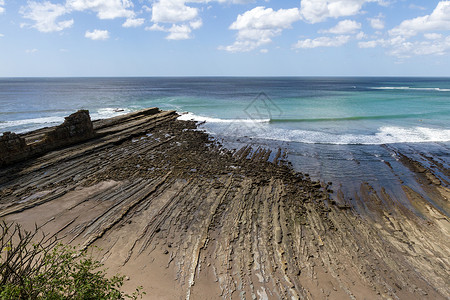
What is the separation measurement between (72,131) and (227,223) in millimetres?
18854

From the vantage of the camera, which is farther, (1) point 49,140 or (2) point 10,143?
(1) point 49,140

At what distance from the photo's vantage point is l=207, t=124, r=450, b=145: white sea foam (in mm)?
26203

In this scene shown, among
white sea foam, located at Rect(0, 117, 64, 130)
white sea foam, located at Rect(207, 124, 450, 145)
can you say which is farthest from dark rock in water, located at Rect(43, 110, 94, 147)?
white sea foam, located at Rect(207, 124, 450, 145)

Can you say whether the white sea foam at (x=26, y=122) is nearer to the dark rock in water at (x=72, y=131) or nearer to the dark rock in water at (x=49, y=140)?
the dark rock in water at (x=72, y=131)

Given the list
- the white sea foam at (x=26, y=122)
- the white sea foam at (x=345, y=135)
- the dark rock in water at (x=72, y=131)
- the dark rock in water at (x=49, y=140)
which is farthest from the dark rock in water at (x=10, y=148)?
the white sea foam at (x=345, y=135)

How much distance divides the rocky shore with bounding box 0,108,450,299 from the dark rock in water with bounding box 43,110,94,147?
1.96 feet

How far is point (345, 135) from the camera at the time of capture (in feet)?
94.2

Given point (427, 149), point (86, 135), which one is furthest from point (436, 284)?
point (86, 135)

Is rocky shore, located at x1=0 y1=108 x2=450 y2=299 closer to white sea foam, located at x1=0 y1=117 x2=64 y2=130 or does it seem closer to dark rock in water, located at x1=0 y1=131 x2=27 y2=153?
dark rock in water, located at x1=0 y1=131 x2=27 y2=153

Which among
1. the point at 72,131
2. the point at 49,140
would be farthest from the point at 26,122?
the point at 49,140

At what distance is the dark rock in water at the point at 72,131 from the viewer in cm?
2089

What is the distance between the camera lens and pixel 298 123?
117 feet

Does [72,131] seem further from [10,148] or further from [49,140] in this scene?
[10,148]

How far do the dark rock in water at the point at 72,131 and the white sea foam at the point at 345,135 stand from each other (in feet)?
45.9
